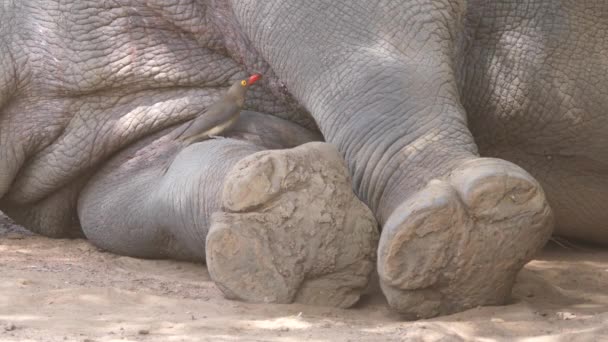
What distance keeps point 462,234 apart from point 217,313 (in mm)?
665

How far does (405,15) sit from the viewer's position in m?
3.64

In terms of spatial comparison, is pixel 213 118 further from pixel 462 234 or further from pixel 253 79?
pixel 462 234

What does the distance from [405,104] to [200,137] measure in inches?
37.7

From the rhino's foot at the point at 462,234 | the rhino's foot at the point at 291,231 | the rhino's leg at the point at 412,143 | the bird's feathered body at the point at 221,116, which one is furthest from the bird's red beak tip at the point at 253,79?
the rhino's foot at the point at 462,234

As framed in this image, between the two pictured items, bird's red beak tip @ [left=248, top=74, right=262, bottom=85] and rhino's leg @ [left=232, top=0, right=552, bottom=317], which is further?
bird's red beak tip @ [left=248, top=74, right=262, bottom=85]

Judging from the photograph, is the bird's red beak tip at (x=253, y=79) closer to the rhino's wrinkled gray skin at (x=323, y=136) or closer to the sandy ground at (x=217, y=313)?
the rhino's wrinkled gray skin at (x=323, y=136)

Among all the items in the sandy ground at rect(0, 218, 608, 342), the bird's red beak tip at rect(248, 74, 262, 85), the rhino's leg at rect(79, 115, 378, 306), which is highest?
the bird's red beak tip at rect(248, 74, 262, 85)

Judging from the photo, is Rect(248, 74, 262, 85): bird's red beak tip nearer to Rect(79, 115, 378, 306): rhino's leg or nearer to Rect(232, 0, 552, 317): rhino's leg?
Rect(232, 0, 552, 317): rhino's leg

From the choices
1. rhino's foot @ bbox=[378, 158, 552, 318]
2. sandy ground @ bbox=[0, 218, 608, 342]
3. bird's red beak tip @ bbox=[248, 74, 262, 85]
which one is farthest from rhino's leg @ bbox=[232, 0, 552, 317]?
bird's red beak tip @ bbox=[248, 74, 262, 85]

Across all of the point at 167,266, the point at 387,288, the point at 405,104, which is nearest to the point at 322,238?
the point at 387,288

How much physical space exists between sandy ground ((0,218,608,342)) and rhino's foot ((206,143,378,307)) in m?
0.07

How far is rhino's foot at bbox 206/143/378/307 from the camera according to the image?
3240 millimetres

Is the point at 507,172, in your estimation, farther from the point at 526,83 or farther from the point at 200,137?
the point at 200,137

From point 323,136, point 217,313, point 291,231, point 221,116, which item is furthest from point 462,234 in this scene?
point 221,116
